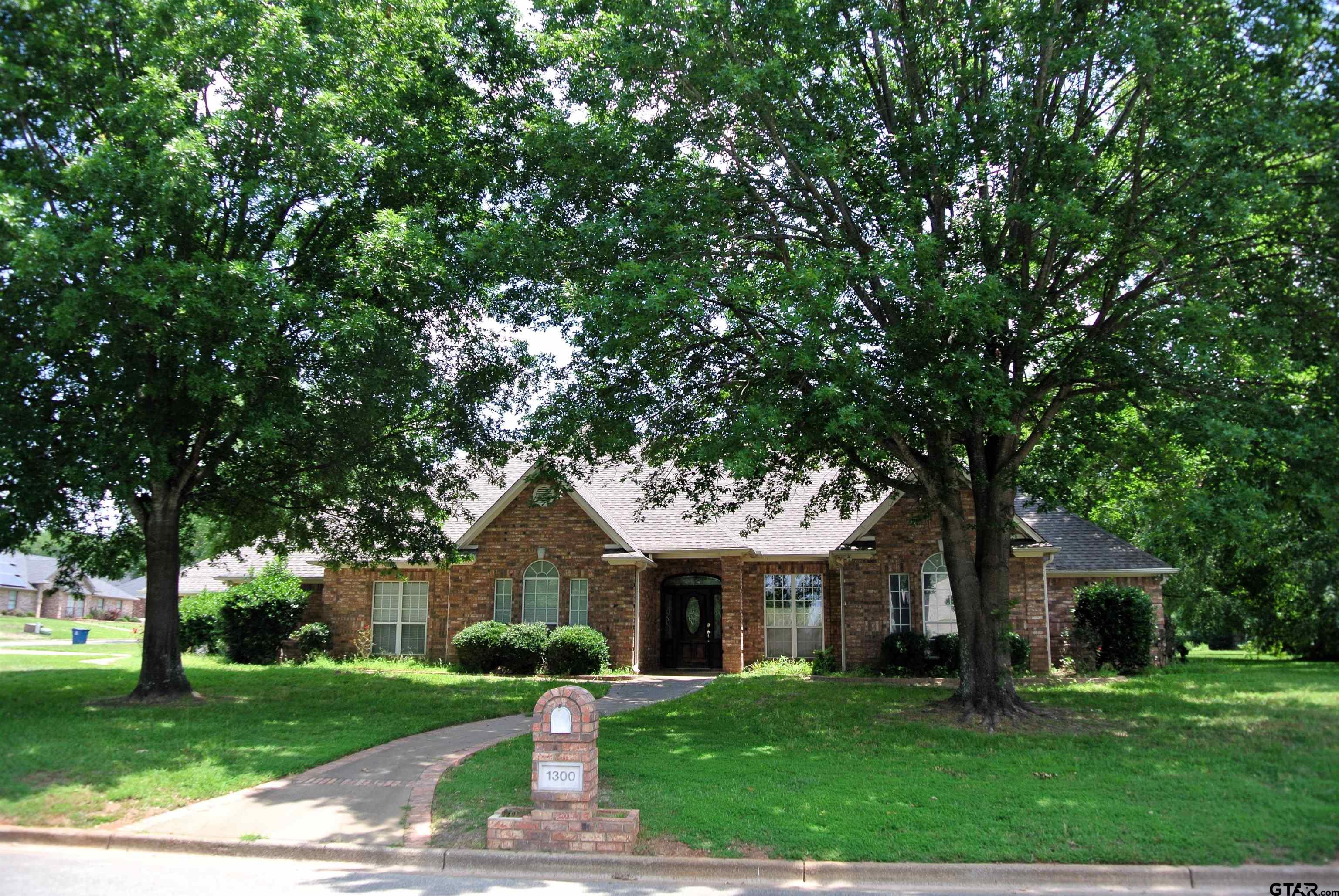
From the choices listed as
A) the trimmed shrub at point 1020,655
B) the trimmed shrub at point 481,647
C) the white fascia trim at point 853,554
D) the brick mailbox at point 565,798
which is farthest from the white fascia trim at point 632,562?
the brick mailbox at point 565,798

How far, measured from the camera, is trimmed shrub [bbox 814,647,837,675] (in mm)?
20969

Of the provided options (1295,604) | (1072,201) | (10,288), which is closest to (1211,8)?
(1072,201)

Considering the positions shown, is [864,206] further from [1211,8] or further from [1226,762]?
[1226,762]

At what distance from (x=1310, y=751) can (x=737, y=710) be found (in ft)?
25.1

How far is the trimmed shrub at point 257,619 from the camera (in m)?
23.0

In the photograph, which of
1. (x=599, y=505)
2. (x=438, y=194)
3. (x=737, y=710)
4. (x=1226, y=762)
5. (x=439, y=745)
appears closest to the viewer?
(x=1226, y=762)

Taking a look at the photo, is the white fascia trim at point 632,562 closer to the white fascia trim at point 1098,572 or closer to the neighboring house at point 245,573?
Answer: the neighboring house at point 245,573

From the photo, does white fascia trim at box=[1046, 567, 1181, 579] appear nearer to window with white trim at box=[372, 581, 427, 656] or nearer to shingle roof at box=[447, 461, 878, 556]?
shingle roof at box=[447, 461, 878, 556]

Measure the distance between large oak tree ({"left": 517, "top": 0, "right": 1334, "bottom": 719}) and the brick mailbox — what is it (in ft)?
12.3

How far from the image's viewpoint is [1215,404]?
11023 mm

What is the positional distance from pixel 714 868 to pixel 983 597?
8.08 m

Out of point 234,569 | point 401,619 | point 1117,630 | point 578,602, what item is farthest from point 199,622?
point 1117,630

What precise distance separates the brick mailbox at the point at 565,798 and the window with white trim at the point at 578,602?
46.4 feet

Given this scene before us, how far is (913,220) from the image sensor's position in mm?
12102
